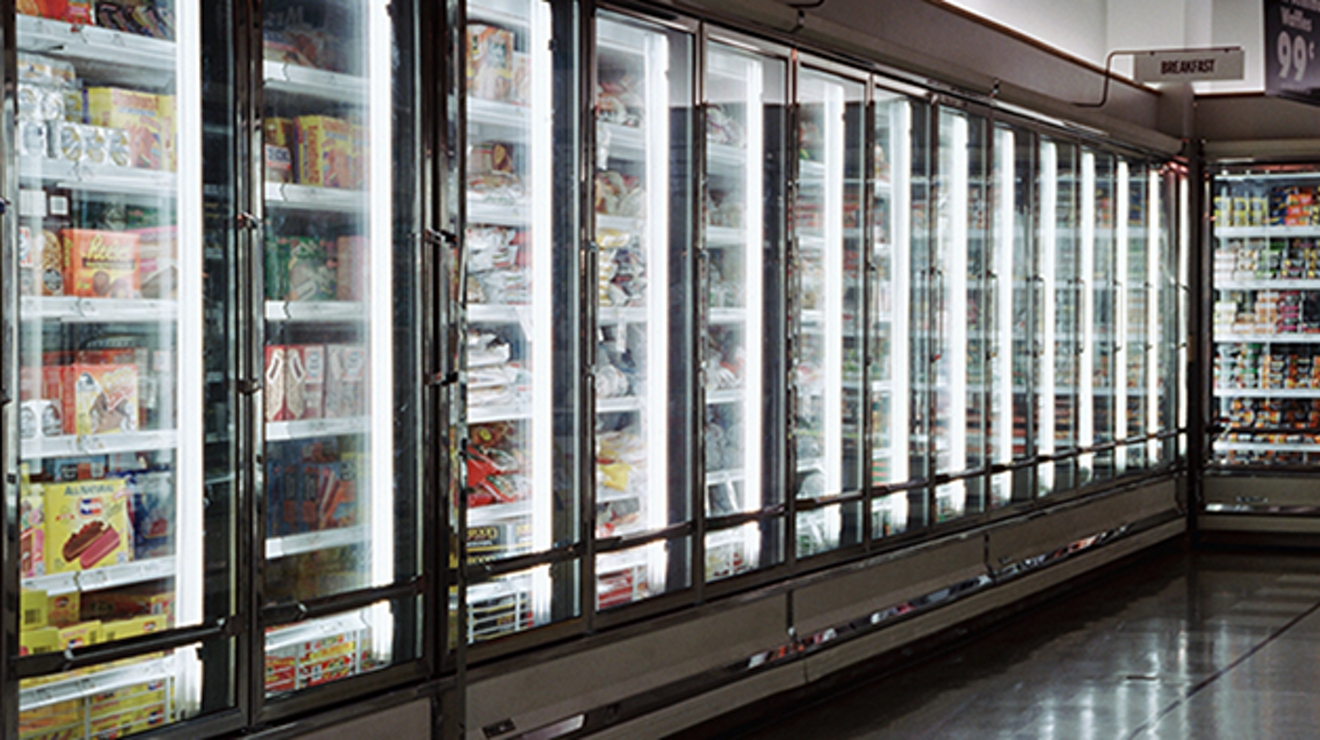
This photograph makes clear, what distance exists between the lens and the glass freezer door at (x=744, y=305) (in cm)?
485

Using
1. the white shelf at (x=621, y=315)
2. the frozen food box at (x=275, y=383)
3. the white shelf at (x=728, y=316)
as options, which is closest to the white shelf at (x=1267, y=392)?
the white shelf at (x=728, y=316)

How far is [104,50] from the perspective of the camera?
9.80ft

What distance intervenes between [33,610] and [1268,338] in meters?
8.11

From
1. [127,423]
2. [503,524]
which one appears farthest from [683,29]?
[127,423]

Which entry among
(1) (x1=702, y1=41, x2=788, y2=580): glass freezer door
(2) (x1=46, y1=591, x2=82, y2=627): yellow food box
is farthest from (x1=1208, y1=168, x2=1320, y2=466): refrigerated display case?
(2) (x1=46, y1=591, x2=82, y2=627): yellow food box

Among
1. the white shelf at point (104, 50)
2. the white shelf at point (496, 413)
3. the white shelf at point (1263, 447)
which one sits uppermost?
the white shelf at point (104, 50)

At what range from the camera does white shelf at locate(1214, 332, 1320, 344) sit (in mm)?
9156

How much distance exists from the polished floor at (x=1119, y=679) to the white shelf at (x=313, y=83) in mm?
2503

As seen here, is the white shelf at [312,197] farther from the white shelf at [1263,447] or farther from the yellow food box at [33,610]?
the white shelf at [1263,447]

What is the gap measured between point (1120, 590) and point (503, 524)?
481 centimetres

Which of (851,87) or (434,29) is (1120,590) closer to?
(851,87)

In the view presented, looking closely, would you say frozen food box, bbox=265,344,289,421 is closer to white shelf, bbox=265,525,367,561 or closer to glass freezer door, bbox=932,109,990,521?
white shelf, bbox=265,525,367,561

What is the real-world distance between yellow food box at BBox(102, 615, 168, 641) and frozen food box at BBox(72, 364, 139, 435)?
0.38 meters

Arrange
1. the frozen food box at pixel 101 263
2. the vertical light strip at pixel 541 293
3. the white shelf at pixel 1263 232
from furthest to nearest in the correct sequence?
the white shelf at pixel 1263 232 < the vertical light strip at pixel 541 293 < the frozen food box at pixel 101 263
